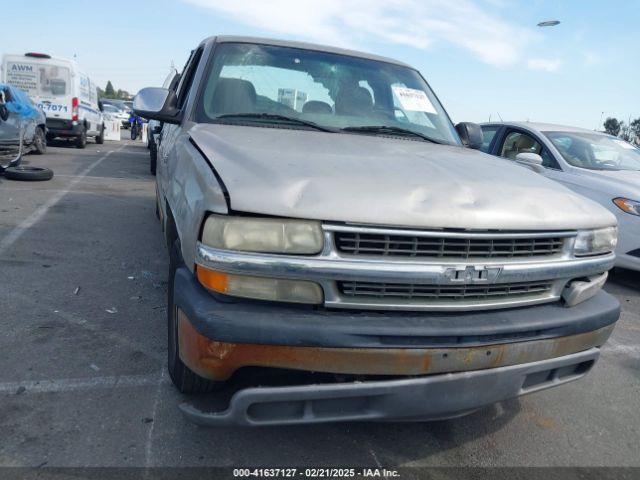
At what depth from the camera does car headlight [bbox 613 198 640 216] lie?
5.25 m

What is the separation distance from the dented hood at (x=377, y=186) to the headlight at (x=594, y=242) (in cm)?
4

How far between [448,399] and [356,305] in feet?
1.69

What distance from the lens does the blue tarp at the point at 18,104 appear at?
1005 cm

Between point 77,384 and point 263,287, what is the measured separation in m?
1.50

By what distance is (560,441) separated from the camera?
2.67m

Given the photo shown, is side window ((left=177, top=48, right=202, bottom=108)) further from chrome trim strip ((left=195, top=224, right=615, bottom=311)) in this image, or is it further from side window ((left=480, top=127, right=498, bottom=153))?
side window ((left=480, top=127, right=498, bottom=153))

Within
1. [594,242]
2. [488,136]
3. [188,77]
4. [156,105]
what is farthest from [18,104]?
[594,242]

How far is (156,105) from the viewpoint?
3381 mm

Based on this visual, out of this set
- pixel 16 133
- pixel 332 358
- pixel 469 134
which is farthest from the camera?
pixel 16 133

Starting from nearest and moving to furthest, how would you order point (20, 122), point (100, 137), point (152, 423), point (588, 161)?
point (152, 423) < point (588, 161) < point (20, 122) < point (100, 137)

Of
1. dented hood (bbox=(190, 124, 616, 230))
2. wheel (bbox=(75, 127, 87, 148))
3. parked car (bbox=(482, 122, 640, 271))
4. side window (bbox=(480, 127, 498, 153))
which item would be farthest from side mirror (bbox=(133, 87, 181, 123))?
wheel (bbox=(75, 127, 87, 148))

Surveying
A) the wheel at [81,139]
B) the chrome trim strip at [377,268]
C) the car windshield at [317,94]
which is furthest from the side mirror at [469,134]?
the wheel at [81,139]

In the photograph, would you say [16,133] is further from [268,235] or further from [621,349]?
[621,349]

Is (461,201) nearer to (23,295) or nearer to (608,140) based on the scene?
(23,295)
